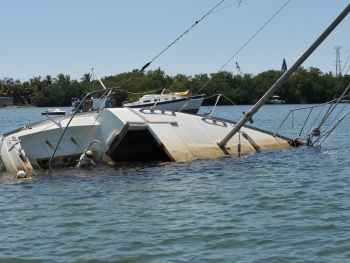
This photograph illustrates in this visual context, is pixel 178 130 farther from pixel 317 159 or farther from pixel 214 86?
pixel 214 86

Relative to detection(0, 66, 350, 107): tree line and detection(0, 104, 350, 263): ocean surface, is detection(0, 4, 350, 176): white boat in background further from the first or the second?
detection(0, 66, 350, 107): tree line

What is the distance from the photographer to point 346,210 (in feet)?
47.4

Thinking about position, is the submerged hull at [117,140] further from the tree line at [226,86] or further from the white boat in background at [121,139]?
the tree line at [226,86]

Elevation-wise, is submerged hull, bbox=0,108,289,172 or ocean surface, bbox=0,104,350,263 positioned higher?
submerged hull, bbox=0,108,289,172

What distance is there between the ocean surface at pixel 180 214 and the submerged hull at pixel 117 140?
105 centimetres

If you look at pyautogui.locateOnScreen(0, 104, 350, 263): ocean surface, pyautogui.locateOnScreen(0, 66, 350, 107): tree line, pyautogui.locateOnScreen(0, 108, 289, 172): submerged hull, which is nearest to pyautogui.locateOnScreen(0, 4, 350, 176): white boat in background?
pyautogui.locateOnScreen(0, 108, 289, 172): submerged hull

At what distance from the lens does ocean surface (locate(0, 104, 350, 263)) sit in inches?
447

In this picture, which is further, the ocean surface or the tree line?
the tree line

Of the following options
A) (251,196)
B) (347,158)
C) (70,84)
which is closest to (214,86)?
(70,84)

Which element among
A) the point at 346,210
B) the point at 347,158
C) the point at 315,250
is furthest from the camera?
the point at 347,158

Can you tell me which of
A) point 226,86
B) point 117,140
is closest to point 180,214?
point 117,140

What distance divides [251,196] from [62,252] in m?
6.73

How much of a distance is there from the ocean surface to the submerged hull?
3.46 feet

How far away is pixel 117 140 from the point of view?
2281cm
